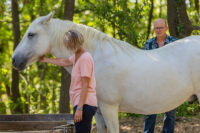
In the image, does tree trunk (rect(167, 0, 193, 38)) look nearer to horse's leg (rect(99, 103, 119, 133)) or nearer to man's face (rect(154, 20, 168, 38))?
man's face (rect(154, 20, 168, 38))

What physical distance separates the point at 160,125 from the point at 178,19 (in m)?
2.51

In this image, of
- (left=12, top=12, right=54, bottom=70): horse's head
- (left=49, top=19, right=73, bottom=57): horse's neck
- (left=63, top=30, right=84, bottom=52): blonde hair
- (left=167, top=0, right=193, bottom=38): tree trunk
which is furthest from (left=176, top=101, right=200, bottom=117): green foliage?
(left=63, top=30, right=84, bottom=52): blonde hair

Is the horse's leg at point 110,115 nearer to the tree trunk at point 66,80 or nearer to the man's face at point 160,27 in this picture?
the man's face at point 160,27

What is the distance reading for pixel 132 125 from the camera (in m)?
5.90

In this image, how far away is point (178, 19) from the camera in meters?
6.57

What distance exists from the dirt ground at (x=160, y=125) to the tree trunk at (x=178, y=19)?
1.94 m

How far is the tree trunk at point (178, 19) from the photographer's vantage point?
255 inches

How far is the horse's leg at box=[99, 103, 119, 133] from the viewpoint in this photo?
11.3 ft

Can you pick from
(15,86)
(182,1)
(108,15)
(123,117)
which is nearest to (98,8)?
(108,15)

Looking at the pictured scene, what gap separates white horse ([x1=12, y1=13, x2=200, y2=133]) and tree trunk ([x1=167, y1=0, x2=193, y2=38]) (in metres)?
2.91

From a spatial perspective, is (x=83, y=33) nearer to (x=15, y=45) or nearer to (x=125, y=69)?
(x=125, y=69)

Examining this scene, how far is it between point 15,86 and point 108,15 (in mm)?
3880

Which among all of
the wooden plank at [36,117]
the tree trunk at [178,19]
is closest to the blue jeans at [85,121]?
the wooden plank at [36,117]

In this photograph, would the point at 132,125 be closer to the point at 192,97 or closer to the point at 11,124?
the point at 192,97
